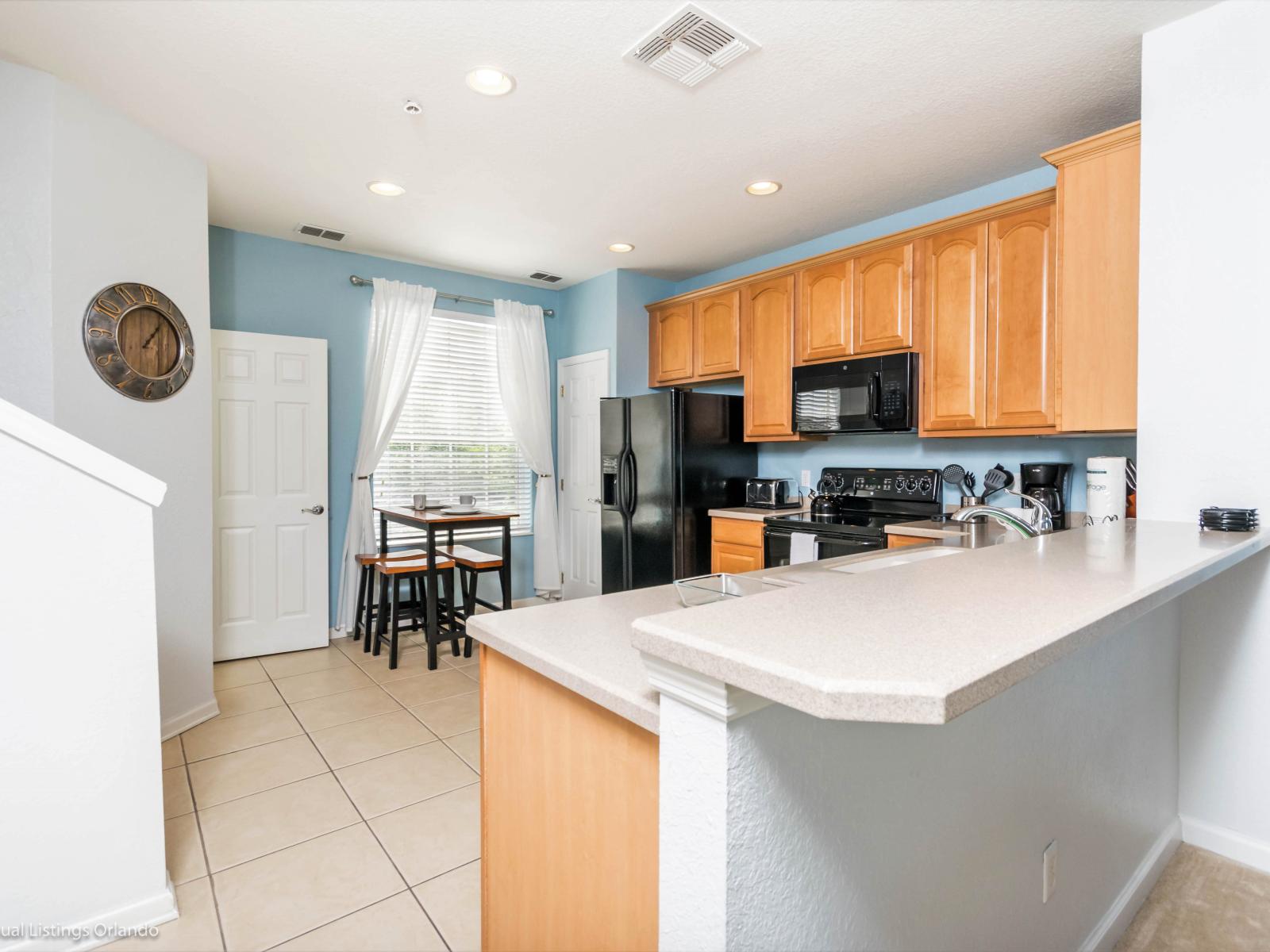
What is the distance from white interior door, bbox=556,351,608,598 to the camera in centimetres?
496

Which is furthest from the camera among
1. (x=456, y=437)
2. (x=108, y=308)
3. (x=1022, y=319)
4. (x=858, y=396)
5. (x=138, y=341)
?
(x=456, y=437)

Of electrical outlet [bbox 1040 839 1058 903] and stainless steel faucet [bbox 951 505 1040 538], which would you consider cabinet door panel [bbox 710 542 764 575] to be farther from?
electrical outlet [bbox 1040 839 1058 903]

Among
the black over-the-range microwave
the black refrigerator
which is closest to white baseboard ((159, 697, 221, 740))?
the black refrigerator

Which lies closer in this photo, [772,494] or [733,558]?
[733,558]

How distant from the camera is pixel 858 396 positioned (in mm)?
3523

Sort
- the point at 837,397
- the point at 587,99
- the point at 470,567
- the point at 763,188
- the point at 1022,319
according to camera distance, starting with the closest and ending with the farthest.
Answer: the point at 587,99 → the point at 1022,319 → the point at 763,188 → the point at 837,397 → the point at 470,567

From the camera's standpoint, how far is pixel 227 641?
384cm

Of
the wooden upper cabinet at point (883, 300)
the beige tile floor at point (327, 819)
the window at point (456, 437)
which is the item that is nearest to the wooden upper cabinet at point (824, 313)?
the wooden upper cabinet at point (883, 300)

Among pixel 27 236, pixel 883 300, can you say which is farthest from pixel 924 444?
pixel 27 236

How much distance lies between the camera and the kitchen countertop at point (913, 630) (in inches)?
20.9

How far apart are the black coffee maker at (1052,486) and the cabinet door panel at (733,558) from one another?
1427 millimetres

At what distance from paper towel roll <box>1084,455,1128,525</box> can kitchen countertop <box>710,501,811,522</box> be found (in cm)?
185

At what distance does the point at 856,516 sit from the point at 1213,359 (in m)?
1.91

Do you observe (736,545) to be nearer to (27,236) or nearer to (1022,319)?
(1022,319)
